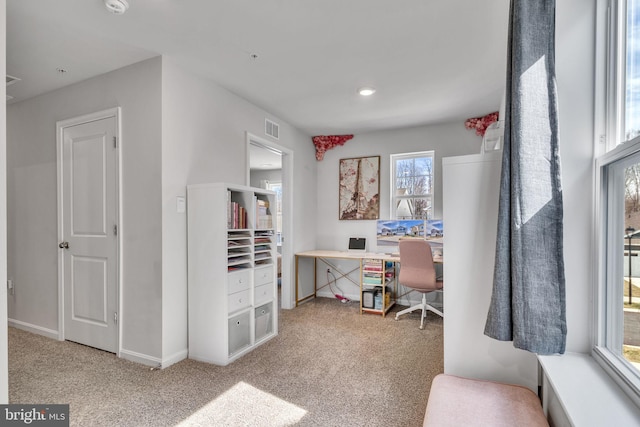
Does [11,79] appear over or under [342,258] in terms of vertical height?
over

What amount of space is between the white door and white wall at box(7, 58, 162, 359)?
14 centimetres

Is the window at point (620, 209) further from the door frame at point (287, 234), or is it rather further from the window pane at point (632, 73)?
the door frame at point (287, 234)

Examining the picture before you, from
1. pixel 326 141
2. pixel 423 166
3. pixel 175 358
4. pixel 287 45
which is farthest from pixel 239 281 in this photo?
pixel 423 166

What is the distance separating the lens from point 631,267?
1.09m

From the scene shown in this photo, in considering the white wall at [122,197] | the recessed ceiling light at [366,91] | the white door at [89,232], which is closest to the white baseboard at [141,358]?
the white wall at [122,197]

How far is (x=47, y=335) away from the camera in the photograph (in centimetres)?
304

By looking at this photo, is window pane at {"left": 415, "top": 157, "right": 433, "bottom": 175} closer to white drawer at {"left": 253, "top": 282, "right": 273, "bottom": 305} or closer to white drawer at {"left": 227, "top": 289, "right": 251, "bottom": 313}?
white drawer at {"left": 253, "top": 282, "right": 273, "bottom": 305}

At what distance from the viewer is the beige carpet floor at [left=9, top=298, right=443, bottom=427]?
182cm

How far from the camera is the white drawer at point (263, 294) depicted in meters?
2.86

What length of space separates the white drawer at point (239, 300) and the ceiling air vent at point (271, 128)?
6.02 ft

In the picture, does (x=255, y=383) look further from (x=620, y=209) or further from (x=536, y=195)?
(x=620, y=209)

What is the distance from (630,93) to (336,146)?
12.2 ft

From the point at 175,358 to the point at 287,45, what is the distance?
8.09 feet

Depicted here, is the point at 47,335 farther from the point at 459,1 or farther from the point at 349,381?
the point at 459,1
